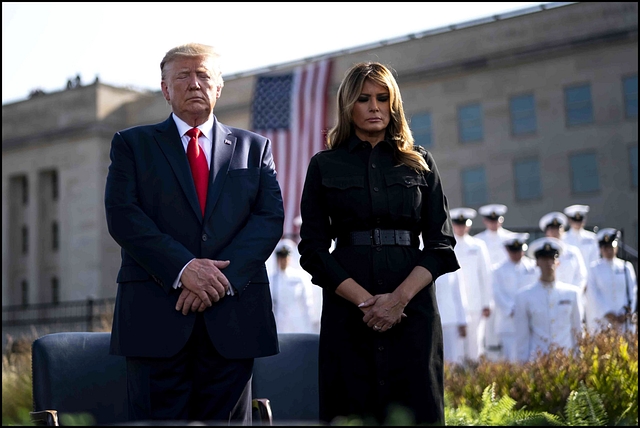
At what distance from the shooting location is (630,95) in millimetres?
30656

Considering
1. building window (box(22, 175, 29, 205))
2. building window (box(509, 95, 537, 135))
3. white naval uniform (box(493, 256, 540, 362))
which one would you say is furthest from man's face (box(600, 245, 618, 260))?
building window (box(22, 175, 29, 205))

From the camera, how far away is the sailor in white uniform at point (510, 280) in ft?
43.2

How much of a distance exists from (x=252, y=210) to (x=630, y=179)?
94.2ft

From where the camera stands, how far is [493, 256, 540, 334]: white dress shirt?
1318cm

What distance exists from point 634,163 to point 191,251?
2912 centimetres

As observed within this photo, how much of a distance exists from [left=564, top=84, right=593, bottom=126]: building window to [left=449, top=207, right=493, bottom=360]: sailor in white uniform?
770 inches

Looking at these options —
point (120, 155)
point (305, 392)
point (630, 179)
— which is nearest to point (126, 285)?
point (120, 155)

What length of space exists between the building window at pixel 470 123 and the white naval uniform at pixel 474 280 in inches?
829

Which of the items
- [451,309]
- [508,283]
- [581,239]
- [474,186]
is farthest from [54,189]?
[451,309]

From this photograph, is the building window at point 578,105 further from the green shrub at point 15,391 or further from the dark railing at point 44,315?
the green shrub at point 15,391

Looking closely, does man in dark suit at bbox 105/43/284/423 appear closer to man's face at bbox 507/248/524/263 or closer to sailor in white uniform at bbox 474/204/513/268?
man's face at bbox 507/248/524/263

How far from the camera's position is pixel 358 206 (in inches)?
154

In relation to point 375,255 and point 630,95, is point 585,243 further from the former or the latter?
point 630,95

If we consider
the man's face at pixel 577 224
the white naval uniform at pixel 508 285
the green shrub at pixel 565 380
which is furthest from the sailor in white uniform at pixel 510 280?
the green shrub at pixel 565 380
